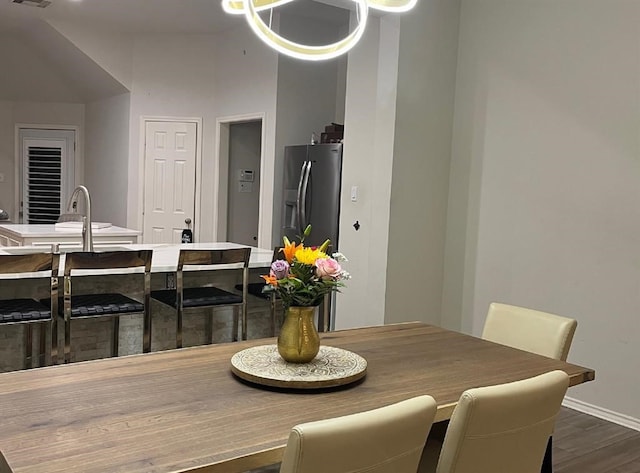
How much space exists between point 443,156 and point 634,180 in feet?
4.53

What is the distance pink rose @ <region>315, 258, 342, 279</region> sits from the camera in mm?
Result: 1986

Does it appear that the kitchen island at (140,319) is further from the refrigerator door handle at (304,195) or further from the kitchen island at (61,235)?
the kitchen island at (61,235)

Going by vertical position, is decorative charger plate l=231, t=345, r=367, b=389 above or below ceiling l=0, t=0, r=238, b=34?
below

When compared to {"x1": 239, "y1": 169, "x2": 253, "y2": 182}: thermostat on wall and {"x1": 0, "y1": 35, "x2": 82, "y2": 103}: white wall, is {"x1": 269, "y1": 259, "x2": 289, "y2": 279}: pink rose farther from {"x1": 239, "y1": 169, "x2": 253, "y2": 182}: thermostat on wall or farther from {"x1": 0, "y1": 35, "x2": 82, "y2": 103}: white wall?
{"x1": 0, "y1": 35, "x2": 82, "y2": 103}: white wall

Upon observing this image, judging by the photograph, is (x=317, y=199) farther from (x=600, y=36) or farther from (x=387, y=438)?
(x=387, y=438)

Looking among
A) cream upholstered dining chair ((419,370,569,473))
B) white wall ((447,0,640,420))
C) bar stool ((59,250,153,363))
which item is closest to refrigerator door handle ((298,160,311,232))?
white wall ((447,0,640,420))

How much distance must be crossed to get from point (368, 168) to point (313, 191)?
2.62ft

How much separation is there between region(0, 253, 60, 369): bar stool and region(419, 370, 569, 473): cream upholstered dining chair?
7.45 ft

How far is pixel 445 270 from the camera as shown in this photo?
4.68 m

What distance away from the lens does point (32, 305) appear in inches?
128

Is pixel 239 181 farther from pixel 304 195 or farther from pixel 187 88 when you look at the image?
pixel 304 195

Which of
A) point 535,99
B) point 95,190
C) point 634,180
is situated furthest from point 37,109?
point 634,180

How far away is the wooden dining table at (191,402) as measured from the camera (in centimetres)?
140

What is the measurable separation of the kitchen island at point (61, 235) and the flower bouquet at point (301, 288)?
3776 millimetres
